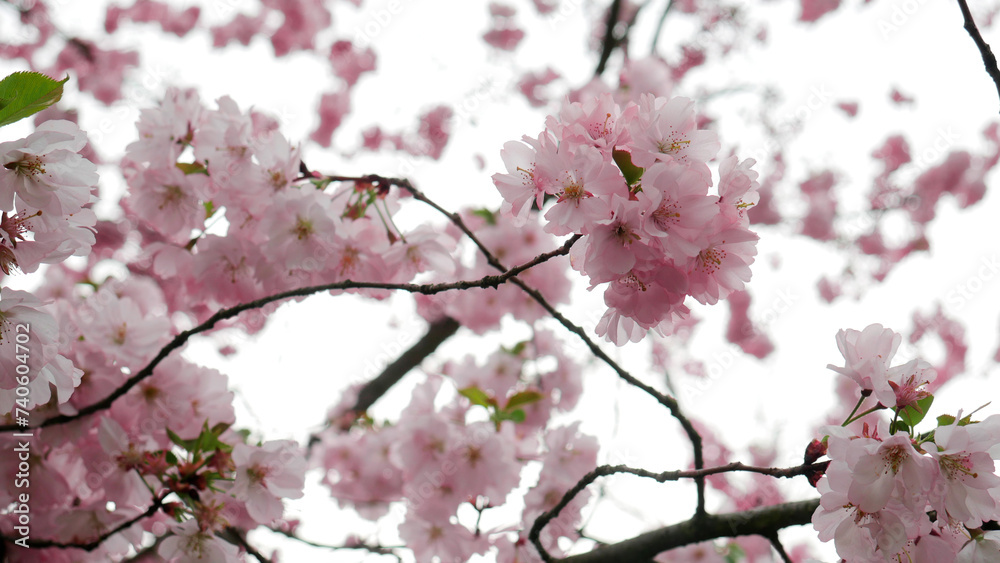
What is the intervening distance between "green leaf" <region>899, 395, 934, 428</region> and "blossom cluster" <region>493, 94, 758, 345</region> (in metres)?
0.34

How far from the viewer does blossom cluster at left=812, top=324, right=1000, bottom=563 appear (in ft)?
2.92

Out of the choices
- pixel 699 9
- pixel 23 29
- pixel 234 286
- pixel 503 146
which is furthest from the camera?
pixel 699 9

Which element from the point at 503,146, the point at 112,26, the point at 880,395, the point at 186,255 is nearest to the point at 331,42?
the point at 112,26

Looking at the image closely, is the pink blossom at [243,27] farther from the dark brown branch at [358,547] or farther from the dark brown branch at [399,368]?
the dark brown branch at [358,547]

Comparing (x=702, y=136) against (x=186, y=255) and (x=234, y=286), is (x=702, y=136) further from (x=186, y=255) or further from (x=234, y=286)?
(x=186, y=255)

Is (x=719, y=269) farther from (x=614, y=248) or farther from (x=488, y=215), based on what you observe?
(x=488, y=215)

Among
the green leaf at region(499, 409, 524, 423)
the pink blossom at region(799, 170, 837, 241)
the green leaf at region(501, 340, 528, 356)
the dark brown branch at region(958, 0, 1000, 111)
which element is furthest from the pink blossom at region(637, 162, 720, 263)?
the pink blossom at region(799, 170, 837, 241)

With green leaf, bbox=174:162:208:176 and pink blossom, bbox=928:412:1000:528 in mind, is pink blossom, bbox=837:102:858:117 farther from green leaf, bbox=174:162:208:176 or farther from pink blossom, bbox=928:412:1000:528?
green leaf, bbox=174:162:208:176

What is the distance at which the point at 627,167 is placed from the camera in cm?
98

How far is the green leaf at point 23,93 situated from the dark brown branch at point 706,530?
147 cm

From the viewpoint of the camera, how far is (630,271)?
0.97 m

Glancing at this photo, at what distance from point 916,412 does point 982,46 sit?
0.66 metres

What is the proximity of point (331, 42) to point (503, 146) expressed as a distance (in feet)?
19.5

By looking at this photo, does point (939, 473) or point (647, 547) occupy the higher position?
point (647, 547)
